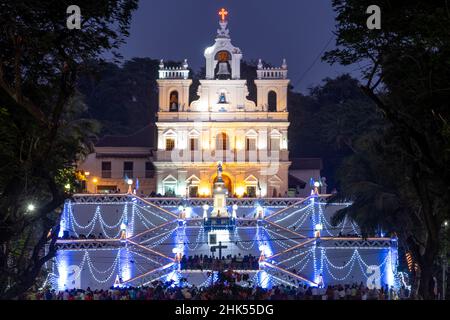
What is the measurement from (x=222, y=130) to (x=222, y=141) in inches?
28.7

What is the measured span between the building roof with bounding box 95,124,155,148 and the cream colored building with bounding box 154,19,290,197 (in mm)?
4469

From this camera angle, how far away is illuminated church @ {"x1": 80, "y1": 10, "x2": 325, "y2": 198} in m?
63.1

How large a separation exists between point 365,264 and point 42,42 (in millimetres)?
29858

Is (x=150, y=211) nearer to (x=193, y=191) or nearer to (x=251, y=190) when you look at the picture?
(x=193, y=191)

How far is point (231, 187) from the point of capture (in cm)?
6322

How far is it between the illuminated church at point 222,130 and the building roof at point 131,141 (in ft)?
12.6

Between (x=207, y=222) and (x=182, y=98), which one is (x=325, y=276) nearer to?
(x=207, y=222)

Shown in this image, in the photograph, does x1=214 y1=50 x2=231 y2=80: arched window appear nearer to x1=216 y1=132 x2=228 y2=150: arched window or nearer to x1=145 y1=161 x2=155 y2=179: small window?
x1=216 y1=132 x2=228 y2=150: arched window

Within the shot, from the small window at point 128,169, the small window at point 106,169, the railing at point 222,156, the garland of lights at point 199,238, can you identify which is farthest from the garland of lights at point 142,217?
the small window at point 106,169

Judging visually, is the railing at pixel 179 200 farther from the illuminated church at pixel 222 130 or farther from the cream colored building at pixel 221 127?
the cream colored building at pixel 221 127

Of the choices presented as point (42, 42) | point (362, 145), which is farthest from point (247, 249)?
point (42, 42)

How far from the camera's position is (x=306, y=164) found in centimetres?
6838

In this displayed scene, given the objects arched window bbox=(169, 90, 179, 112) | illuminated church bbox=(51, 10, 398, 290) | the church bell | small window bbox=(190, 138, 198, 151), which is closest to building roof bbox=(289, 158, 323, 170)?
illuminated church bbox=(51, 10, 398, 290)

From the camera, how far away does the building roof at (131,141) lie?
2653 inches
